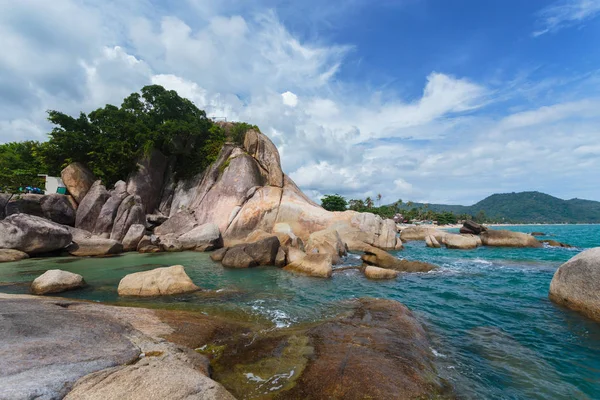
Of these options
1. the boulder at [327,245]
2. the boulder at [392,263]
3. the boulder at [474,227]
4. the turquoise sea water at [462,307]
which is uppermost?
the boulder at [474,227]

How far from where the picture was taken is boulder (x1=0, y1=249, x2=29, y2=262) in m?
19.7

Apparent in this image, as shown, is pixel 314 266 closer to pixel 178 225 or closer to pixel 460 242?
pixel 178 225

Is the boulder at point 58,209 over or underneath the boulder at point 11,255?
over

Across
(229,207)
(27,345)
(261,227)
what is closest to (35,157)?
(229,207)

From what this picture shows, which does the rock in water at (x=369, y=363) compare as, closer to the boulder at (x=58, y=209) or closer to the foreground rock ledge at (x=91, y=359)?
the foreground rock ledge at (x=91, y=359)

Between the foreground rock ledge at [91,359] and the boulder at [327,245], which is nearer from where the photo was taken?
the foreground rock ledge at [91,359]

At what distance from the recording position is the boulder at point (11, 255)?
64.7ft

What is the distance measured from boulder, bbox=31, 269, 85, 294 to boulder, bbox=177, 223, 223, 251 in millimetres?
13976

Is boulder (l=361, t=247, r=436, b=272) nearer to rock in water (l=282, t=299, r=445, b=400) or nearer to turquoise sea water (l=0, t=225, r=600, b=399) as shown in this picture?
turquoise sea water (l=0, t=225, r=600, b=399)

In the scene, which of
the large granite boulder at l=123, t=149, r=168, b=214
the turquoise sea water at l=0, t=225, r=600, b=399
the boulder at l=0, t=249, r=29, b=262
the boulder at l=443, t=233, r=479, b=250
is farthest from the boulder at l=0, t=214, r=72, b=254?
the boulder at l=443, t=233, r=479, b=250

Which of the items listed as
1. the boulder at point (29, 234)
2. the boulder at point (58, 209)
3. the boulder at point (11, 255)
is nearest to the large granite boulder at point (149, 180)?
the boulder at point (58, 209)

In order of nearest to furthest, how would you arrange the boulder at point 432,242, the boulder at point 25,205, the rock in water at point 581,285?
the rock in water at point 581,285 < the boulder at point 25,205 < the boulder at point 432,242

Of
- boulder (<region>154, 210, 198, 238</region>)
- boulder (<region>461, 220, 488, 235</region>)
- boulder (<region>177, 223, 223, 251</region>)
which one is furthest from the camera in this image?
boulder (<region>461, 220, 488, 235</region>)

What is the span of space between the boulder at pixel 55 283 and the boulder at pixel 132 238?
14523 mm
